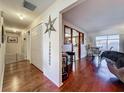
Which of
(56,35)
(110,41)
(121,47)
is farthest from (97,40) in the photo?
(56,35)

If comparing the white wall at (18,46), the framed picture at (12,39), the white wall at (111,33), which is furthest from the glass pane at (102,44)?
the framed picture at (12,39)

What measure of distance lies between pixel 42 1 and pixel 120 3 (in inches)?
109

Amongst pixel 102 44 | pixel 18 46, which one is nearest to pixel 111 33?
pixel 102 44

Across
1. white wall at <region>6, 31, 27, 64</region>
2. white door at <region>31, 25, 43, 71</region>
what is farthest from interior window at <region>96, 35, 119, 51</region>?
white wall at <region>6, 31, 27, 64</region>

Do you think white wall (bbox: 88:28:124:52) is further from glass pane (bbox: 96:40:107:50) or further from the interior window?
glass pane (bbox: 96:40:107:50)

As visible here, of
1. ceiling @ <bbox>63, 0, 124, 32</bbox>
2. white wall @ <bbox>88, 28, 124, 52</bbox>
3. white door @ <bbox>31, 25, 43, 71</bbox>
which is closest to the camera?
ceiling @ <bbox>63, 0, 124, 32</bbox>

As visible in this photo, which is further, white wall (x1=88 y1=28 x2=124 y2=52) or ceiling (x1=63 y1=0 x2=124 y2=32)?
white wall (x1=88 y1=28 x2=124 y2=52)

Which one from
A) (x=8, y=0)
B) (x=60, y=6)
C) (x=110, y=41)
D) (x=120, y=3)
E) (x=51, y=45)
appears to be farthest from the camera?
(x=110, y=41)

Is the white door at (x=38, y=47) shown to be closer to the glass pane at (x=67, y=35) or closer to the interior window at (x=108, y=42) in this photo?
the glass pane at (x=67, y=35)

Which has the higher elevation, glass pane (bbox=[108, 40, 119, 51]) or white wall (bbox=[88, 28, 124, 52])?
white wall (bbox=[88, 28, 124, 52])

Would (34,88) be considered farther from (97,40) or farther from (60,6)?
(97,40)

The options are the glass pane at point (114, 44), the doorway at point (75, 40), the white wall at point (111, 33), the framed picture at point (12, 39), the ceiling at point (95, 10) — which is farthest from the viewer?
the glass pane at point (114, 44)

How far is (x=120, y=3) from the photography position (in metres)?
3.73

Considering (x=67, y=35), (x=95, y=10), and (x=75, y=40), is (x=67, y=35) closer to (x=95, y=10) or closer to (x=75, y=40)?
(x=75, y=40)
